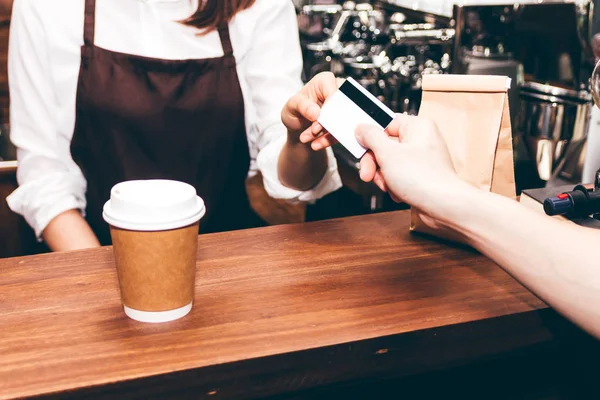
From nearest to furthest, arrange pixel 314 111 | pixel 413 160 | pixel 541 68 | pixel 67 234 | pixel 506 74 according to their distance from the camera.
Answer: pixel 413 160 → pixel 314 111 → pixel 67 234 → pixel 506 74 → pixel 541 68

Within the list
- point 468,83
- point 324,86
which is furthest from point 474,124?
point 324,86

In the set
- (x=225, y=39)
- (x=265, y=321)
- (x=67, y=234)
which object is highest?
(x=225, y=39)

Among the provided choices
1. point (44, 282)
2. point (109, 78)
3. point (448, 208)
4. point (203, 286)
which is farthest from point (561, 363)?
point (109, 78)

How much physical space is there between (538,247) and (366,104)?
0.38 metres

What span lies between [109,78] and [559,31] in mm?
1723

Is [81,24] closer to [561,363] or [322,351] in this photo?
[322,351]

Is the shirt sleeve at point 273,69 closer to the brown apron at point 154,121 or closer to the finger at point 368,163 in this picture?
the brown apron at point 154,121

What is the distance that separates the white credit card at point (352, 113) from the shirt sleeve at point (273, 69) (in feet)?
1.81

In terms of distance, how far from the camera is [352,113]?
1030 millimetres

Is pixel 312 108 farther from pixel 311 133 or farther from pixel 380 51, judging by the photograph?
pixel 380 51

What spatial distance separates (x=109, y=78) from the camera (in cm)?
158

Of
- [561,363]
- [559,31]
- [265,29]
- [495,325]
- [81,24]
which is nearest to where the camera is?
[495,325]

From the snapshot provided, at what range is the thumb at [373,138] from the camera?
3.14 feet

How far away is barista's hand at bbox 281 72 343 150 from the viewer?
115 cm
